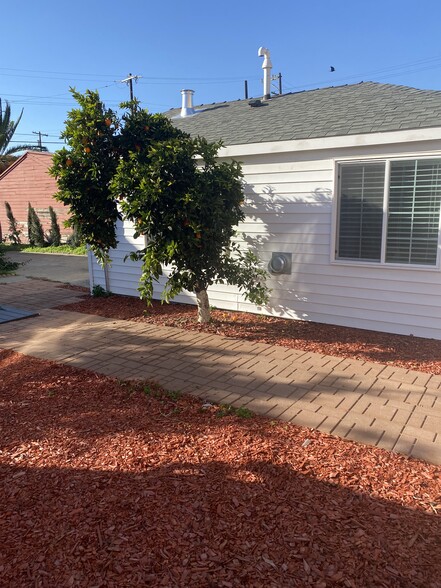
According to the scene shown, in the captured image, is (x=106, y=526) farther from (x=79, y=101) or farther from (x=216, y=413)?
(x=79, y=101)

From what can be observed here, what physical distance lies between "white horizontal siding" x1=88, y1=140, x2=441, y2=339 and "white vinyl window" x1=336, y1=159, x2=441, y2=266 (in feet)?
0.50

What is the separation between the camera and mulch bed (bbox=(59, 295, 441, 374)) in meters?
5.24

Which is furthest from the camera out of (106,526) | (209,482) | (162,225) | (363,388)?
(162,225)

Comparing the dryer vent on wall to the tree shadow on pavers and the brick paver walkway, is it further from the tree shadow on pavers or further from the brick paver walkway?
the tree shadow on pavers

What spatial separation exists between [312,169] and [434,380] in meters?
3.33

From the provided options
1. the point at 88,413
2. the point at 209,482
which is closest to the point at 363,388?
the point at 209,482

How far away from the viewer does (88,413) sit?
390 centimetres

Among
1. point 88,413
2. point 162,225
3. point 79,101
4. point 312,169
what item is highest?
point 79,101

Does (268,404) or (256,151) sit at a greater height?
(256,151)

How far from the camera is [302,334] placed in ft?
20.4

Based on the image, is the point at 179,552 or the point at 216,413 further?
the point at 216,413

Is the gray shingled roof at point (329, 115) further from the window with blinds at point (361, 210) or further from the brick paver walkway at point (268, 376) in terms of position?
the brick paver walkway at point (268, 376)

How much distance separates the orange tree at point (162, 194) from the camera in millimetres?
5367

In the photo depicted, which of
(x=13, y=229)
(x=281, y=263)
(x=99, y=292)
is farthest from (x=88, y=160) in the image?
(x=13, y=229)
